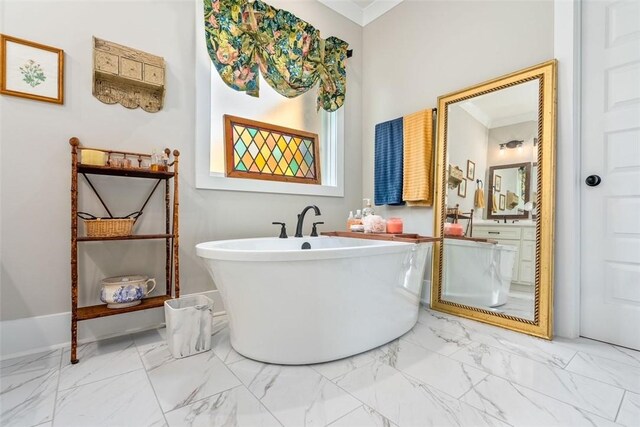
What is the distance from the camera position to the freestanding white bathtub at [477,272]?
6.54 ft

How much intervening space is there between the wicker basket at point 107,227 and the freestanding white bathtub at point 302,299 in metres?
0.48

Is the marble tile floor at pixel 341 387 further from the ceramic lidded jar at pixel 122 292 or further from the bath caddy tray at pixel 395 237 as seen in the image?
the bath caddy tray at pixel 395 237

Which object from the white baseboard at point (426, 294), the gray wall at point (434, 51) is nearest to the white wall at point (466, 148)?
the gray wall at point (434, 51)

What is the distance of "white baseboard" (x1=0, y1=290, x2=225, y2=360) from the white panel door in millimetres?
2681

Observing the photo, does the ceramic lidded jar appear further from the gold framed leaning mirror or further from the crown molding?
the crown molding

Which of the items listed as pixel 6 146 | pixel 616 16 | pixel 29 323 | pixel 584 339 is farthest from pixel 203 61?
pixel 584 339

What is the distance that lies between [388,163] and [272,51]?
51.9 inches

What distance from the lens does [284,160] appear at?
8.59 feet

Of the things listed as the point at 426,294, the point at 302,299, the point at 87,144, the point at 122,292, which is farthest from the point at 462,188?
the point at 87,144

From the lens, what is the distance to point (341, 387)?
1.26 meters

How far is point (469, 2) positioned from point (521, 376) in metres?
2.46

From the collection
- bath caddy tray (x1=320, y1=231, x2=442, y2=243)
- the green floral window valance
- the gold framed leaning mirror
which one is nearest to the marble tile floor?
the gold framed leaning mirror

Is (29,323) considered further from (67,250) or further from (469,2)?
(469,2)

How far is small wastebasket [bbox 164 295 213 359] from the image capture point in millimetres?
1534
